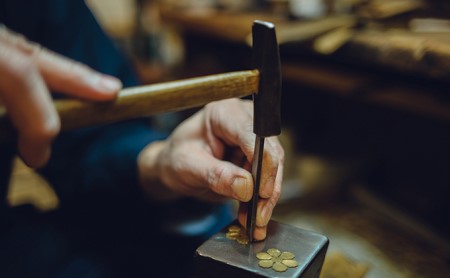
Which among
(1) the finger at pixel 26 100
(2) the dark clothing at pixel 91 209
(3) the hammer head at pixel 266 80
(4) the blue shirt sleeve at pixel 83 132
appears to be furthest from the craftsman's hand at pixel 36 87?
(4) the blue shirt sleeve at pixel 83 132

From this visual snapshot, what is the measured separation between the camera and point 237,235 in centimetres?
83

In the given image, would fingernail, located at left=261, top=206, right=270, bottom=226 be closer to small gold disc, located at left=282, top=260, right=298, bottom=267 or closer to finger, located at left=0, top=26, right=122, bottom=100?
small gold disc, located at left=282, top=260, right=298, bottom=267

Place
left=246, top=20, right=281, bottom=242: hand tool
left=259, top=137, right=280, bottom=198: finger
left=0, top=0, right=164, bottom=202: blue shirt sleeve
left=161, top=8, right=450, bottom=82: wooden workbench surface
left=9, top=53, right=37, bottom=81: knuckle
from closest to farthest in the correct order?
1. left=9, top=53, right=37, bottom=81: knuckle
2. left=246, top=20, right=281, bottom=242: hand tool
3. left=259, top=137, right=280, bottom=198: finger
4. left=161, top=8, right=450, bottom=82: wooden workbench surface
5. left=0, top=0, right=164, bottom=202: blue shirt sleeve

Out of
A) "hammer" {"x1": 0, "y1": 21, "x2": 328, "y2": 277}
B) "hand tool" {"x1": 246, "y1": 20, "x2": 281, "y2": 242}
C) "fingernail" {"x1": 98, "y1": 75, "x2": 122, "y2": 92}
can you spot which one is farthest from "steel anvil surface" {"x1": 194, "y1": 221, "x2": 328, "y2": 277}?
"fingernail" {"x1": 98, "y1": 75, "x2": 122, "y2": 92}

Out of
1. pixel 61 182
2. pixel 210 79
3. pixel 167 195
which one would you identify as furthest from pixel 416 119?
pixel 61 182

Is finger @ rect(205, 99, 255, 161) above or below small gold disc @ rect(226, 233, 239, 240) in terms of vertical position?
above

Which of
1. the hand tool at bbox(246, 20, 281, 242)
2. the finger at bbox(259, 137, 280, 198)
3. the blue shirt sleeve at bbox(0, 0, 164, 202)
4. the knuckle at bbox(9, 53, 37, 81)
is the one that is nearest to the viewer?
the knuckle at bbox(9, 53, 37, 81)

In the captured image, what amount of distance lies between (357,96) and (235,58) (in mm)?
1314

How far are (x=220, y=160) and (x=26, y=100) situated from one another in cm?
47

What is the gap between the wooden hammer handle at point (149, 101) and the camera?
0.61 metres

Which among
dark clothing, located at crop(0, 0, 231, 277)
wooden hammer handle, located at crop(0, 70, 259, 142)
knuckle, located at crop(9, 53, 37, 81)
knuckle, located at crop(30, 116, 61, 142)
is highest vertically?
knuckle, located at crop(9, 53, 37, 81)

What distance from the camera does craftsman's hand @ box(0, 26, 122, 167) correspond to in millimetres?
542

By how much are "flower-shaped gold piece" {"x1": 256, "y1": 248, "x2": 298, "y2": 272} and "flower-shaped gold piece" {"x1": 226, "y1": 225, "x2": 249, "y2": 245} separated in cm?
5

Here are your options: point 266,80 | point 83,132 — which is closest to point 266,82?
point 266,80
